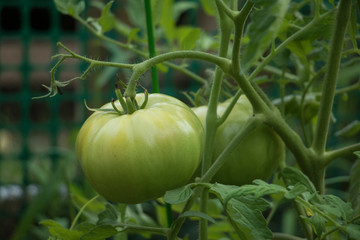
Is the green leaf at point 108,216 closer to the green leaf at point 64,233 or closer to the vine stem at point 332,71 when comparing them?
the green leaf at point 64,233

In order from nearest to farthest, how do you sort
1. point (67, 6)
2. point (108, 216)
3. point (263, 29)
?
point (263, 29)
point (108, 216)
point (67, 6)

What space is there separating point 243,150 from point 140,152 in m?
0.14

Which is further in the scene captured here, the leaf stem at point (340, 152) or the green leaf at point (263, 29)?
the leaf stem at point (340, 152)

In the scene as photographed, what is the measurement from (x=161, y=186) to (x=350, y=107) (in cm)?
159

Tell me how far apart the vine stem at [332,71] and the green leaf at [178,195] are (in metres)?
0.15

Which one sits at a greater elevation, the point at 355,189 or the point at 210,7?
the point at 210,7

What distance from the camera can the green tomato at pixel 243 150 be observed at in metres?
0.46

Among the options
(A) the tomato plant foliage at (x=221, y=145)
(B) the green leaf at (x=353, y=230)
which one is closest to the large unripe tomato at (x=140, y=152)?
(A) the tomato plant foliage at (x=221, y=145)

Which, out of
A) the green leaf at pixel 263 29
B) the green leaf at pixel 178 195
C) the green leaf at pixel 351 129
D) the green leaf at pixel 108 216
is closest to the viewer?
the green leaf at pixel 263 29

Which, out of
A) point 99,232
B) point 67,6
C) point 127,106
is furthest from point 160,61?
point 67,6

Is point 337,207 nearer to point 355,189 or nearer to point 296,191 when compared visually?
point 296,191

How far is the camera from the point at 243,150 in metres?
0.46

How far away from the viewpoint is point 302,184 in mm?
358

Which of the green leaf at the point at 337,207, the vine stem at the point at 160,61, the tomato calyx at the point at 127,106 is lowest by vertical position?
the green leaf at the point at 337,207
